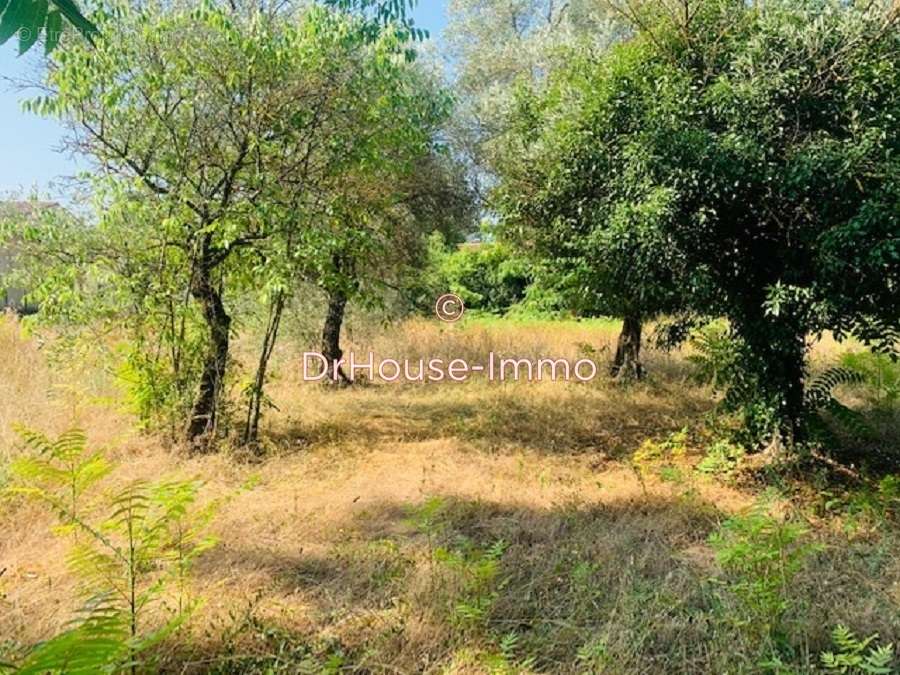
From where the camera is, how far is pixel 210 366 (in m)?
5.16

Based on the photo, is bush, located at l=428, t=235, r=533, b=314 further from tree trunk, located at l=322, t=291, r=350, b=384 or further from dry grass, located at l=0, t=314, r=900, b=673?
dry grass, located at l=0, t=314, r=900, b=673

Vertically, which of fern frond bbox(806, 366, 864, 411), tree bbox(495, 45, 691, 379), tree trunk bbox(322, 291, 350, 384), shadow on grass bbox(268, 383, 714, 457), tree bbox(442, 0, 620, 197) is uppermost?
tree bbox(442, 0, 620, 197)

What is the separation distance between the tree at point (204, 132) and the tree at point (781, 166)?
239 centimetres

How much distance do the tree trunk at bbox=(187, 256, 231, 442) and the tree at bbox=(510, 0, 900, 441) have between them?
367 centimetres

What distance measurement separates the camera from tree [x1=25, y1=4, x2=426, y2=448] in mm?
4391

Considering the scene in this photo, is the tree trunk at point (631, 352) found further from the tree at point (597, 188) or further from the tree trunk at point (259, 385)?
the tree trunk at point (259, 385)

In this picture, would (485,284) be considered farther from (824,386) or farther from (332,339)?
(824,386)

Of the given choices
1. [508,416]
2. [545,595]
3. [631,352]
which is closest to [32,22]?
[545,595]

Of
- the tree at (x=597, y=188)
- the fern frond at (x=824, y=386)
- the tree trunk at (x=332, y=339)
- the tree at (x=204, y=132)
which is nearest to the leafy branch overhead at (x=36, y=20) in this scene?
the tree at (x=204, y=132)

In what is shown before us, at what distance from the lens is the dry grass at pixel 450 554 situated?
89.3 inches

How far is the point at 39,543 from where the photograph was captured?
320cm

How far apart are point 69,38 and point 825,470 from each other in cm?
663

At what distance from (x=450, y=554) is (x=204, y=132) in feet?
12.9

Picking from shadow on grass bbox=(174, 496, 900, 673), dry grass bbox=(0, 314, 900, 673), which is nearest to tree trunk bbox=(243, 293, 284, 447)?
dry grass bbox=(0, 314, 900, 673)
